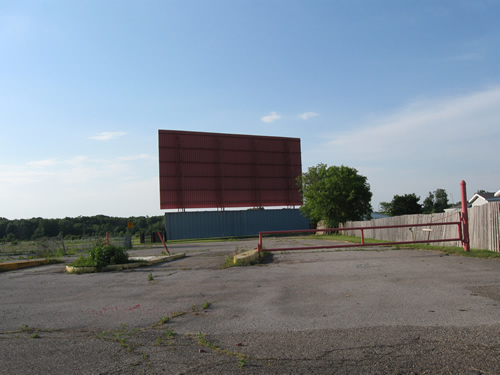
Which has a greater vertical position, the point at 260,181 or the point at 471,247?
the point at 260,181

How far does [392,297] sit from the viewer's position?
24.4 ft

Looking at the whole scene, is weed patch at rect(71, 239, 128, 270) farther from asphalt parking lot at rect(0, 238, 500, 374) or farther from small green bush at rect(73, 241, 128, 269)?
asphalt parking lot at rect(0, 238, 500, 374)

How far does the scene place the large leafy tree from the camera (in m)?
45.9

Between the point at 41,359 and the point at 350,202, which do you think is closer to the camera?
the point at 41,359

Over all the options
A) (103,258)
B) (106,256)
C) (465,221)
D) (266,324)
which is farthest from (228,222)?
(266,324)

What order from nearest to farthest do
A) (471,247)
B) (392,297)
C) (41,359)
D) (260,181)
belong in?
(41,359) < (392,297) < (471,247) < (260,181)

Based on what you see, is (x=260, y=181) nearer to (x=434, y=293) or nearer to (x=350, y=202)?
(x=350, y=202)

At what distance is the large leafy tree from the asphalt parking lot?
3500cm

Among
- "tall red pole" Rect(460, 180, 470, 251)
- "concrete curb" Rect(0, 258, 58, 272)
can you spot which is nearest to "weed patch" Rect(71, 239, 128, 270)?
"concrete curb" Rect(0, 258, 58, 272)

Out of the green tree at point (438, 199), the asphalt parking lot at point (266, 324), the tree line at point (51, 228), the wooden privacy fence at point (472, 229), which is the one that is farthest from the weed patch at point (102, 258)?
the green tree at point (438, 199)

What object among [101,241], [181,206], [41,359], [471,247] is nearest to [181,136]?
[181,206]

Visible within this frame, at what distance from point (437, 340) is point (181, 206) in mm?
47330

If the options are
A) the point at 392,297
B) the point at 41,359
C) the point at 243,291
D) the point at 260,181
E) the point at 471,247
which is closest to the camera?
the point at 41,359

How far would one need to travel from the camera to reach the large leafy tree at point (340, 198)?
4588cm
